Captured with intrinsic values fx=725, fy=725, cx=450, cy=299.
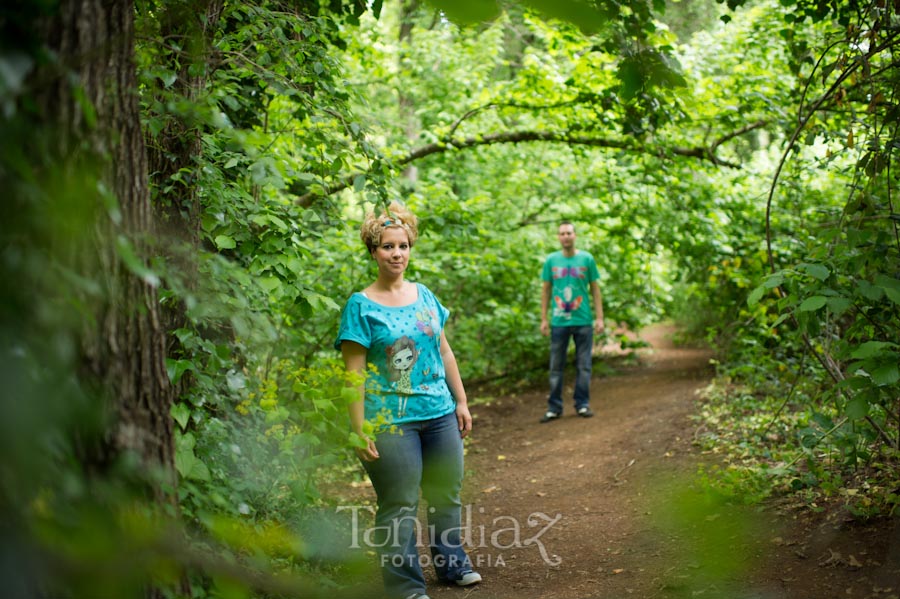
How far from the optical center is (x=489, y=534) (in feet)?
14.8

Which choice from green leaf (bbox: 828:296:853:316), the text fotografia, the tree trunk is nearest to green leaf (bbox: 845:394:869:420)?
green leaf (bbox: 828:296:853:316)

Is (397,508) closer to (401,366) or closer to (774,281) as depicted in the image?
(401,366)

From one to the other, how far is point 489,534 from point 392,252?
2.08 meters

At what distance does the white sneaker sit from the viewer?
11.7 ft

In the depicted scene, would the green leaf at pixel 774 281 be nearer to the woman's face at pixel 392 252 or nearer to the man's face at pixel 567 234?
the woman's face at pixel 392 252

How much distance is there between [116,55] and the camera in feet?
5.70

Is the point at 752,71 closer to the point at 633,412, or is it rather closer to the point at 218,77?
the point at 633,412

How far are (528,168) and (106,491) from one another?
9.12 m

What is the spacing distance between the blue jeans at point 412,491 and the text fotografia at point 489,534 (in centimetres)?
10

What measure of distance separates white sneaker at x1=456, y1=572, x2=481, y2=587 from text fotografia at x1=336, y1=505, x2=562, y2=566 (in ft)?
0.51

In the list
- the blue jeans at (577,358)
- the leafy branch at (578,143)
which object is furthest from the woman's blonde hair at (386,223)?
the blue jeans at (577,358)

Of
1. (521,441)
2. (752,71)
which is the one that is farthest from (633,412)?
(752,71)

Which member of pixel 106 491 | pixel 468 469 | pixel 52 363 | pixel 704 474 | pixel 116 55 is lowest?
pixel 468 469

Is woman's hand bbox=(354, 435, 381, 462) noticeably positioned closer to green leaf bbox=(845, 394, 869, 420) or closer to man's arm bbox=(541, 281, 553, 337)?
green leaf bbox=(845, 394, 869, 420)
